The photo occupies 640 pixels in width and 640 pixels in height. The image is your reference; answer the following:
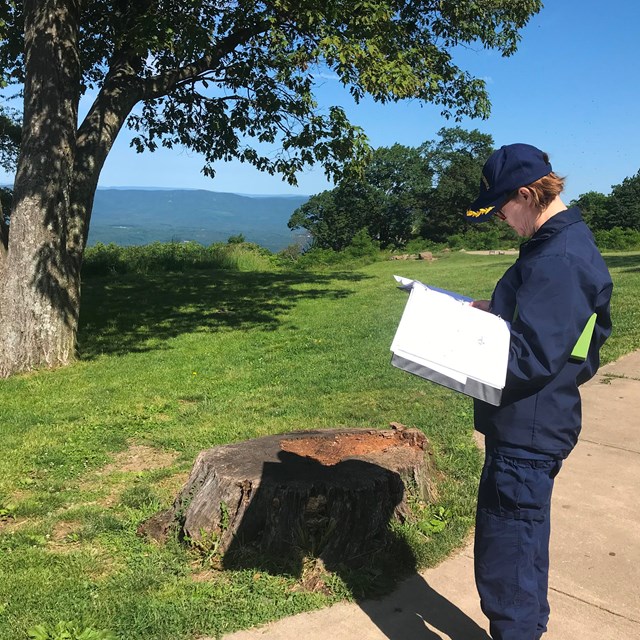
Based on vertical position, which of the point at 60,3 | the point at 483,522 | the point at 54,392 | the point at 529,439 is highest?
the point at 60,3

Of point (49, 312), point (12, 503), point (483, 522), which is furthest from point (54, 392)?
point (483, 522)

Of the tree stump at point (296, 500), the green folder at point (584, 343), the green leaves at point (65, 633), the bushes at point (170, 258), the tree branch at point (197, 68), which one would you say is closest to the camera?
the green folder at point (584, 343)

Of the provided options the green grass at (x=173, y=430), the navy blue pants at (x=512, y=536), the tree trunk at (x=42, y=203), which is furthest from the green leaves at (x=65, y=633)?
the tree trunk at (x=42, y=203)

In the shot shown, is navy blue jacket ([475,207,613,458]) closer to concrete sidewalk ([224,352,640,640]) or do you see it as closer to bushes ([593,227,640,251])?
concrete sidewalk ([224,352,640,640])

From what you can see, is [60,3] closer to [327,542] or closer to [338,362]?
[338,362]

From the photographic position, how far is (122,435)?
5.64m

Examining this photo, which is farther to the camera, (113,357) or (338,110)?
(338,110)

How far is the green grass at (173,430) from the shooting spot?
10.1ft

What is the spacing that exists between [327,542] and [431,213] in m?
53.6

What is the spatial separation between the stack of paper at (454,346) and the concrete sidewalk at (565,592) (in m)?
1.48

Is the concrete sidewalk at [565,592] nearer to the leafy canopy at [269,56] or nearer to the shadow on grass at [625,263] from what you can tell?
the leafy canopy at [269,56]

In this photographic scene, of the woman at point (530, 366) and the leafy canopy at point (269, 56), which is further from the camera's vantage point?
the leafy canopy at point (269, 56)

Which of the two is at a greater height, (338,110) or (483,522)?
(338,110)

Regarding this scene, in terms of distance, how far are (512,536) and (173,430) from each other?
405 centimetres
